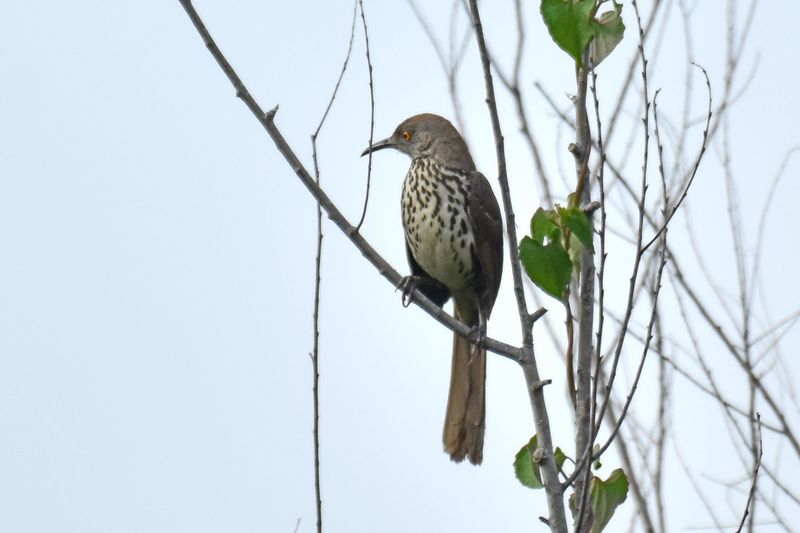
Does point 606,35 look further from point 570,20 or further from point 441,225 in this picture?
point 441,225

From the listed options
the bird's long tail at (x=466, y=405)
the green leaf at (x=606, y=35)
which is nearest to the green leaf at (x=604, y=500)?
the green leaf at (x=606, y=35)

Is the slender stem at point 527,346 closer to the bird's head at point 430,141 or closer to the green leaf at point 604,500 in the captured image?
the green leaf at point 604,500

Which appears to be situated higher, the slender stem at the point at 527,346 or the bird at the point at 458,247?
the bird at the point at 458,247

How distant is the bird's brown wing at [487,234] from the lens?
17.6ft

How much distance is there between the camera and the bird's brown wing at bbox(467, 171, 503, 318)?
5.37 m

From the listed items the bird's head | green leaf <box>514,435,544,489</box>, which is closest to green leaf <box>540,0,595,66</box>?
green leaf <box>514,435,544,489</box>

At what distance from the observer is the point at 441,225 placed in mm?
5348

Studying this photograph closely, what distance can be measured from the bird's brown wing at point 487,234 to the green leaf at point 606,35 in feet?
7.57

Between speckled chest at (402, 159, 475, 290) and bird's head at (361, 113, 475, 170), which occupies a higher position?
bird's head at (361, 113, 475, 170)

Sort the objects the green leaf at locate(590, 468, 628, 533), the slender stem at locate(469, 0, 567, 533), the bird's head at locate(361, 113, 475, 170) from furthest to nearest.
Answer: the bird's head at locate(361, 113, 475, 170), the green leaf at locate(590, 468, 628, 533), the slender stem at locate(469, 0, 567, 533)

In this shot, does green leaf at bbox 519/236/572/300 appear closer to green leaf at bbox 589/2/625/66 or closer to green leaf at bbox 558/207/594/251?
green leaf at bbox 558/207/594/251

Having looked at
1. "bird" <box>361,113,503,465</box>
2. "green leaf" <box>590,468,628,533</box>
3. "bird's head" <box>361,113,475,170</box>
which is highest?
"bird's head" <box>361,113,475,170</box>

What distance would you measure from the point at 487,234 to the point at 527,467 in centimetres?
243

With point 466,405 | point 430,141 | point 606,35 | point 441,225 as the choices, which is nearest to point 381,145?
point 430,141
